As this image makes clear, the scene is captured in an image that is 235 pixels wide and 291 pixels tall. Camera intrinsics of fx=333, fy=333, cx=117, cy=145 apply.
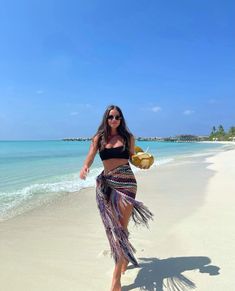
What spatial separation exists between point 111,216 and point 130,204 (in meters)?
0.25

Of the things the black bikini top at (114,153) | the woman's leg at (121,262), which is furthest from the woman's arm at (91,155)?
the woman's leg at (121,262)

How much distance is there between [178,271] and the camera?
3.97 m

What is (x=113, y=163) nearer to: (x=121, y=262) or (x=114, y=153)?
(x=114, y=153)

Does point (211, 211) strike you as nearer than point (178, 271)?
No

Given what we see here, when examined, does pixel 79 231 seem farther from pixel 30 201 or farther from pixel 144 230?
pixel 30 201

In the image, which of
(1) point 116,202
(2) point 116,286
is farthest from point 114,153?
(2) point 116,286

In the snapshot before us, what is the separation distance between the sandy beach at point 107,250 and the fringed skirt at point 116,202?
16.4 inches

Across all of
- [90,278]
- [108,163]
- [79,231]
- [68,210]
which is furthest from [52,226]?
[108,163]

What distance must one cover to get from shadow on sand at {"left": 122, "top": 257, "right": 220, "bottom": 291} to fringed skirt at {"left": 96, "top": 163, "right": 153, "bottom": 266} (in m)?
0.26

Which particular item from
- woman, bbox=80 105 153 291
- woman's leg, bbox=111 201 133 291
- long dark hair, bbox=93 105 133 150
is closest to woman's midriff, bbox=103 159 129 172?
woman, bbox=80 105 153 291

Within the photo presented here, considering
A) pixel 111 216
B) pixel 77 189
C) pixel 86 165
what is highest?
pixel 86 165

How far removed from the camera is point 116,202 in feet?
12.1

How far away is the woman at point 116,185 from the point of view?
3639mm

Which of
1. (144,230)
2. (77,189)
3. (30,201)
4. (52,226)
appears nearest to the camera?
(144,230)
